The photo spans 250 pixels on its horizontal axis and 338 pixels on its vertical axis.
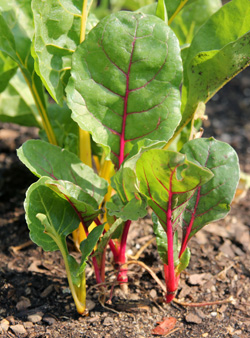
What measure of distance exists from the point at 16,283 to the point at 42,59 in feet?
2.46

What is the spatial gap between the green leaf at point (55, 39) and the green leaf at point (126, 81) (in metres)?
0.10

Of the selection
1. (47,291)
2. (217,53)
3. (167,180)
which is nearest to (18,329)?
(47,291)

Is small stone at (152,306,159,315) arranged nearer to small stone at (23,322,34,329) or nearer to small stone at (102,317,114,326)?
small stone at (102,317,114,326)

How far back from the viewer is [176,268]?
1.32 meters

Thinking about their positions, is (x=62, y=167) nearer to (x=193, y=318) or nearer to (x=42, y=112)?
(x=42, y=112)

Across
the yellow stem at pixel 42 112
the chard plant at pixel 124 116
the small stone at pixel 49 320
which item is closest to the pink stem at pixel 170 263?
the chard plant at pixel 124 116

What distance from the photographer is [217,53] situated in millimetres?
1247

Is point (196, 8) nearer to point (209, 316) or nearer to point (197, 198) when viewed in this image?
point (197, 198)

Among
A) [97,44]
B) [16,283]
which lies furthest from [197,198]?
[16,283]

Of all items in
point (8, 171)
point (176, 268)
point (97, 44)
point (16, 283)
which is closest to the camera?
point (97, 44)

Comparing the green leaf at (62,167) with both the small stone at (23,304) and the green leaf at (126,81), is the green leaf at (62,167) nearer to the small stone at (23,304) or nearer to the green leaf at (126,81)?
the green leaf at (126,81)

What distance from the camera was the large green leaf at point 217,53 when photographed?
4.07 feet

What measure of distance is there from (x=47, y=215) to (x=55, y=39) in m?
0.52

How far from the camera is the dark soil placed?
50.5 inches
